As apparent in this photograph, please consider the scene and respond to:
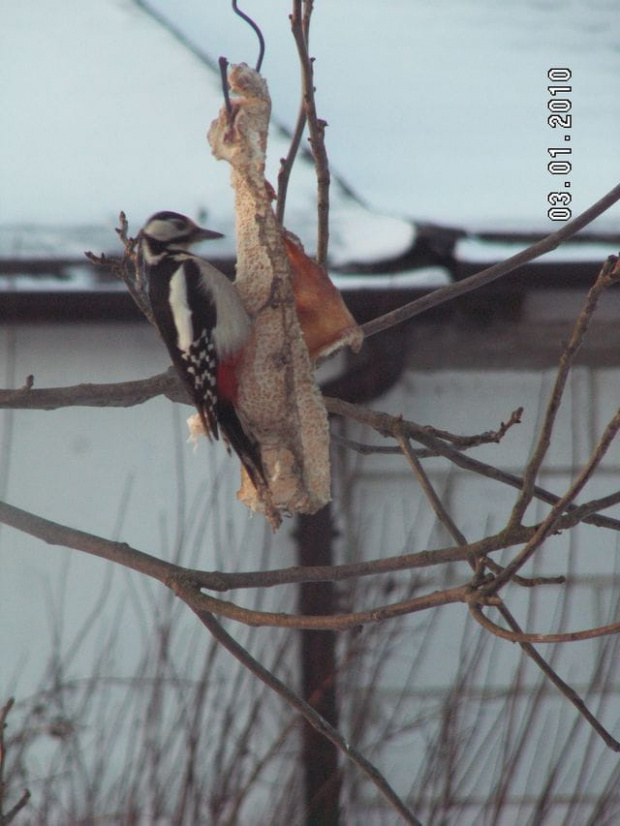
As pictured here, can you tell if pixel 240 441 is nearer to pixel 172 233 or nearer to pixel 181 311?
pixel 181 311

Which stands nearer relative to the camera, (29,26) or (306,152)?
(306,152)

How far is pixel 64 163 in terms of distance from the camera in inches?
130

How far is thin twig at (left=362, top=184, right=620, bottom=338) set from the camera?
1.36 metres

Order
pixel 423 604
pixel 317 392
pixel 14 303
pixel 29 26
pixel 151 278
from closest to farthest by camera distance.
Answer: pixel 423 604 < pixel 317 392 < pixel 151 278 < pixel 14 303 < pixel 29 26

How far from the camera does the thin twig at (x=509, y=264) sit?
1.36m

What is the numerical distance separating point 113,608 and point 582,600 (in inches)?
54.4

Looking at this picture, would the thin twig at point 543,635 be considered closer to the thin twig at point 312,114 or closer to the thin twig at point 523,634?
the thin twig at point 523,634

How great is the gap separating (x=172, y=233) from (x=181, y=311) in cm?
13

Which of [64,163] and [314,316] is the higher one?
[64,163]

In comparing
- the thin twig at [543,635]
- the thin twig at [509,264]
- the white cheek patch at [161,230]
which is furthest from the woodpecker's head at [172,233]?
the thin twig at [543,635]

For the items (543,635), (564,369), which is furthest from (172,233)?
(543,635)

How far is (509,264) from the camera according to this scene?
147 cm

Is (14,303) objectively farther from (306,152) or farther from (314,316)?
(314,316)

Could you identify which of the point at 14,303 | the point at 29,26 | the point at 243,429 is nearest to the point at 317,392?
the point at 243,429
